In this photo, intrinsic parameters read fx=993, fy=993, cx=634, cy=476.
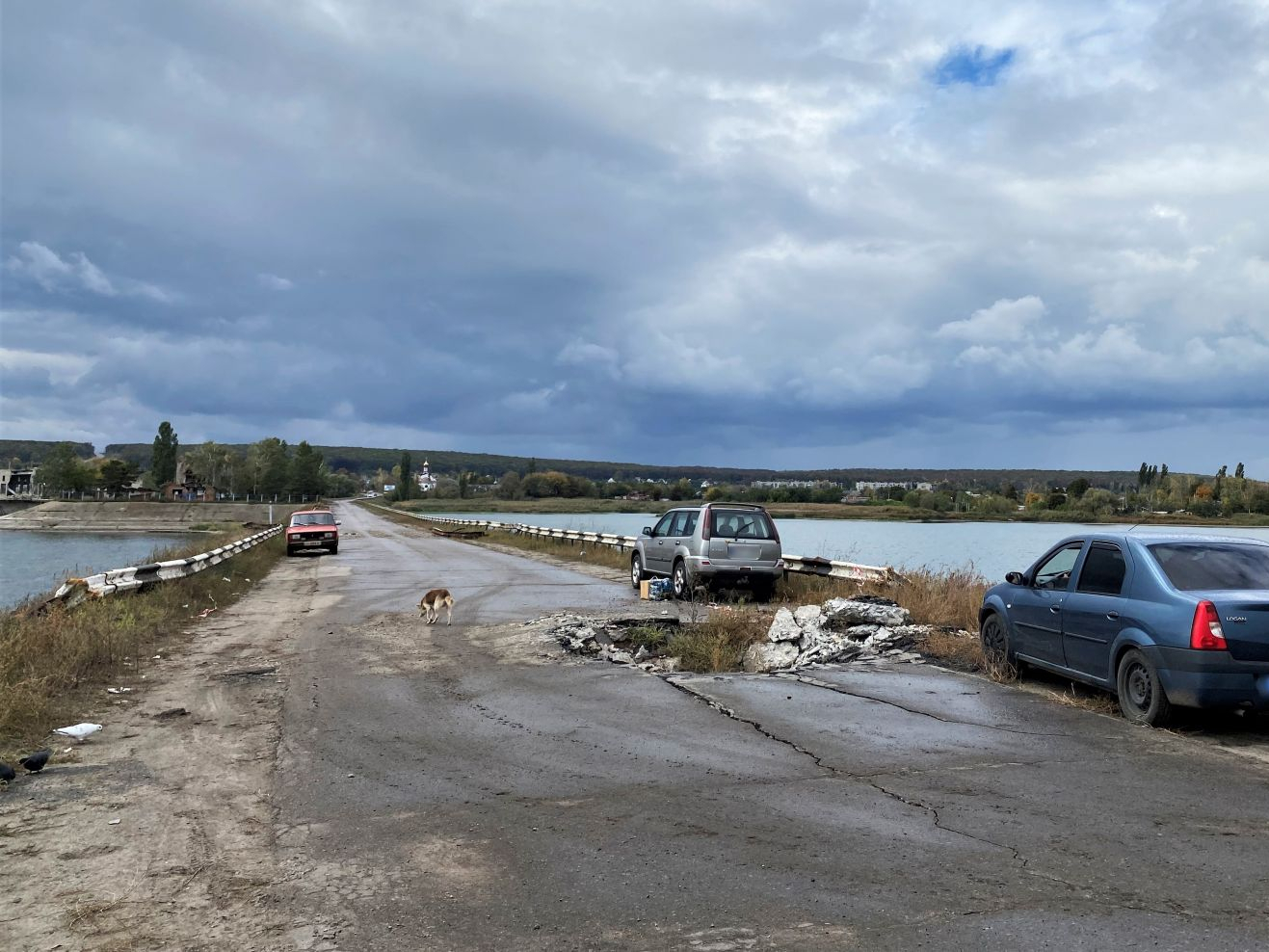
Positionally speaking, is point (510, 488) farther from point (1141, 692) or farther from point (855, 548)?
point (1141, 692)

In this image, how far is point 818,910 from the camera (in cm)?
427

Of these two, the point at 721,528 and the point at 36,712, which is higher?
the point at 721,528

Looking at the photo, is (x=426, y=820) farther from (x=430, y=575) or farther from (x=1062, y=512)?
(x=1062, y=512)

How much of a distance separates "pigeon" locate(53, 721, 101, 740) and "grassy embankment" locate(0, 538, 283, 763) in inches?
5.0

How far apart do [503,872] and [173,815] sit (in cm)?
226

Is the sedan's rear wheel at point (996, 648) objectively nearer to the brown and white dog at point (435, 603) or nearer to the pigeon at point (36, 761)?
the brown and white dog at point (435, 603)

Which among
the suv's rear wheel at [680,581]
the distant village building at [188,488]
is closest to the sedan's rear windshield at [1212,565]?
the suv's rear wheel at [680,581]

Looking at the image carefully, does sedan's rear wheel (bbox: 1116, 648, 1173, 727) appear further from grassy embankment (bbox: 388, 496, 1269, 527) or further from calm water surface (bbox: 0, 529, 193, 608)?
calm water surface (bbox: 0, 529, 193, 608)

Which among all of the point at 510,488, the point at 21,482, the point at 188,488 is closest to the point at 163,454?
the point at 188,488

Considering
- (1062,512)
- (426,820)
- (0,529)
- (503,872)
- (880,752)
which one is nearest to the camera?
(503,872)

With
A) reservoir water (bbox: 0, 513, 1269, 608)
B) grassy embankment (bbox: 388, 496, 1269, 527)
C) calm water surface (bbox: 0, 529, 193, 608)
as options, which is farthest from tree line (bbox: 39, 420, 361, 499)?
reservoir water (bbox: 0, 513, 1269, 608)

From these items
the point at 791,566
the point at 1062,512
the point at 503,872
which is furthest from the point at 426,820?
the point at 1062,512

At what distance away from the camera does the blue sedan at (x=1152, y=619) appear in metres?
7.52

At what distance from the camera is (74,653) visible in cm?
1037
